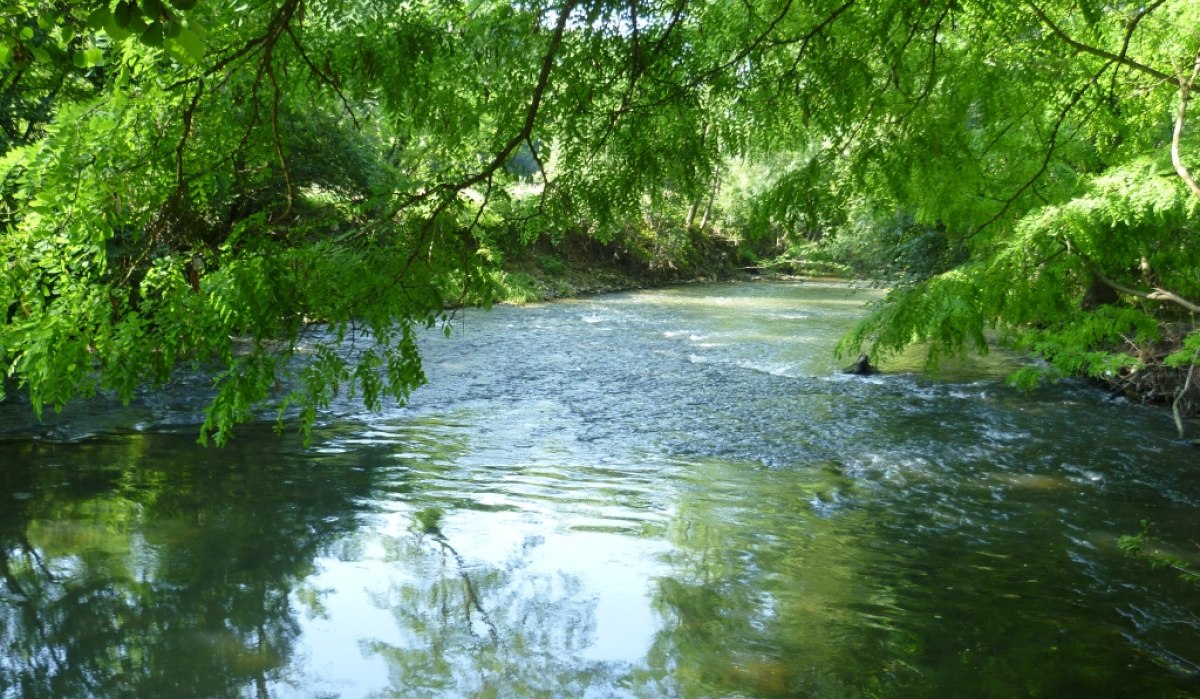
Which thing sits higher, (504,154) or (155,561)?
(504,154)

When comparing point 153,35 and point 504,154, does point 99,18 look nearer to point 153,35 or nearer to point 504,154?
point 153,35

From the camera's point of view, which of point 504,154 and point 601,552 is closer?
point 504,154

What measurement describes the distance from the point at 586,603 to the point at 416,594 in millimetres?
1109

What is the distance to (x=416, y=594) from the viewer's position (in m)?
5.82

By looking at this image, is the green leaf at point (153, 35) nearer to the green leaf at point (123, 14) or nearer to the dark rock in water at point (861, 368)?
the green leaf at point (123, 14)

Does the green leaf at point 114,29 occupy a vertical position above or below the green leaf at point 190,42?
above

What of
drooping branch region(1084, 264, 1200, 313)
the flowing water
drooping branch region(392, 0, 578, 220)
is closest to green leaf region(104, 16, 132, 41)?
drooping branch region(392, 0, 578, 220)

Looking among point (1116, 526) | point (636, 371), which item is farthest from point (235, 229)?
point (636, 371)

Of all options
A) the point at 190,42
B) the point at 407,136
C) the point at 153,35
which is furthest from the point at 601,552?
the point at 153,35

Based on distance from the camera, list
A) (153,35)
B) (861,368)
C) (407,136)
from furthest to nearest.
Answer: (861,368), (407,136), (153,35)

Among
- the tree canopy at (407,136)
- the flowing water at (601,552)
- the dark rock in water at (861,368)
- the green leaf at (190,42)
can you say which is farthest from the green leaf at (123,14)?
the dark rock in water at (861,368)

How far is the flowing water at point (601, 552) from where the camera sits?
493 centimetres

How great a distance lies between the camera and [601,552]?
6.61m

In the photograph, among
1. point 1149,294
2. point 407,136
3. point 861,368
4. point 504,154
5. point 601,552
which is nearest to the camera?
point 504,154
